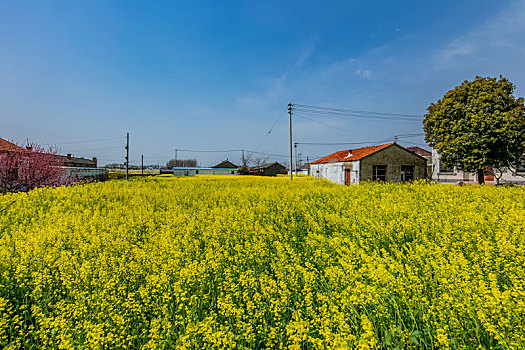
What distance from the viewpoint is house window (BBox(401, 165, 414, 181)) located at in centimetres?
2431

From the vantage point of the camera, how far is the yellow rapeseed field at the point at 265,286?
2.02 m

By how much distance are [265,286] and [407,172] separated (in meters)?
26.6

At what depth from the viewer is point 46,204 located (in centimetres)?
861

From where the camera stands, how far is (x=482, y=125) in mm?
17250

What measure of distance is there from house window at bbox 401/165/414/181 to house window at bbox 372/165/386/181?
89.9 inches

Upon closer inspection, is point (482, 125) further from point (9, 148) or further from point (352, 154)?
point (9, 148)

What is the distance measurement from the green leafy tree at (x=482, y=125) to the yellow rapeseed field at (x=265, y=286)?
15545mm

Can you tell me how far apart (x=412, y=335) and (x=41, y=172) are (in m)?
22.5

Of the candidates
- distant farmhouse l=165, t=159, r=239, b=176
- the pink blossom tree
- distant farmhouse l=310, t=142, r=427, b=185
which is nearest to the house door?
distant farmhouse l=310, t=142, r=427, b=185

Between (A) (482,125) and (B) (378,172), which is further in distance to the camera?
(B) (378,172)

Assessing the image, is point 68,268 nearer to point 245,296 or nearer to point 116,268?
point 116,268

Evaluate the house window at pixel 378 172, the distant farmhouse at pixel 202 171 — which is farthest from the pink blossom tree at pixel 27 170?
the distant farmhouse at pixel 202 171

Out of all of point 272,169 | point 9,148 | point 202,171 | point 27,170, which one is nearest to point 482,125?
point 27,170

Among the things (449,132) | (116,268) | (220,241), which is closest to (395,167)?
(449,132)
